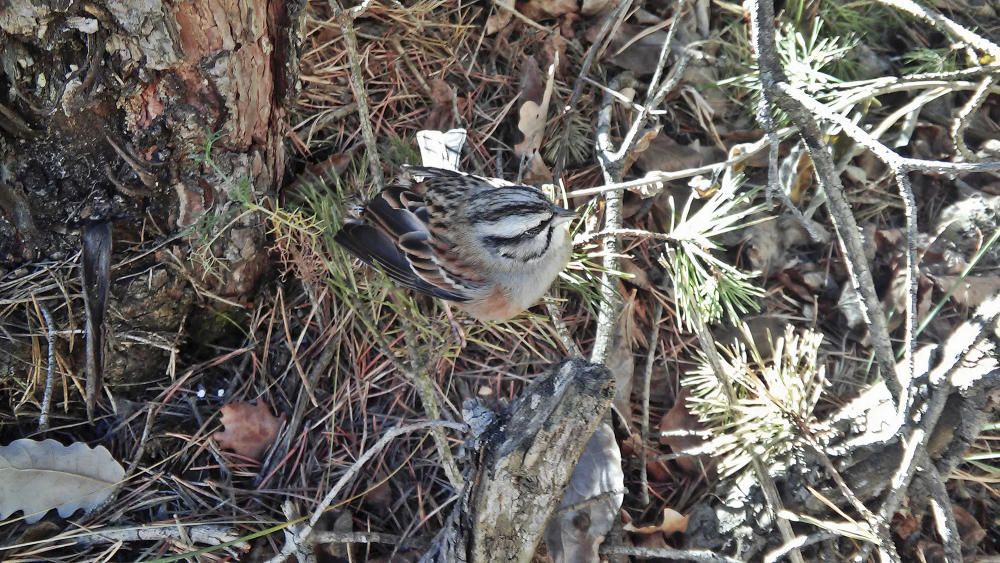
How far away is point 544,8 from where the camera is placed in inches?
148

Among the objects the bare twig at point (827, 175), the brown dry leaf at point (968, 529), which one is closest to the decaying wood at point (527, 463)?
the bare twig at point (827, 175)

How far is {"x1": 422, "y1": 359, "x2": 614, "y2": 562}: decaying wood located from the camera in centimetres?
225

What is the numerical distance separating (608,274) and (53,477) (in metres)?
2.32

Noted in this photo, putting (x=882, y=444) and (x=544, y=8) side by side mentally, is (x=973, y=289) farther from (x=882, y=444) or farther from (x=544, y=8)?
(x=544, y=8)

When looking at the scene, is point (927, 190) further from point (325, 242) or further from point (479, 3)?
point (325, 242)

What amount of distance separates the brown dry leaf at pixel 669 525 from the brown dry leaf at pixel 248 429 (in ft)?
4.99

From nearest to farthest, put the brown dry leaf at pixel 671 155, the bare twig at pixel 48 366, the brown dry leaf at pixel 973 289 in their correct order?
the bare twig at pixel 48 366, the brown dry leaf at pixel 973 289, the brown dry leaf at pixel 671 155

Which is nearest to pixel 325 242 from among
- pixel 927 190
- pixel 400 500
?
pixel 400 500

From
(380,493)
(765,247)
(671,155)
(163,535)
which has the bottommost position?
(380,493)

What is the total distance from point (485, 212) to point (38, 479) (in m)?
2.05

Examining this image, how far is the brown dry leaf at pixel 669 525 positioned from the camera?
122 inches

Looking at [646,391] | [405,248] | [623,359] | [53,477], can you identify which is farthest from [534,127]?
[53,477]

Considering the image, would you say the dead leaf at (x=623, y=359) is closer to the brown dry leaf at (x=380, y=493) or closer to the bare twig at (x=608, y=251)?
the bare twig at (x=608, y=251)

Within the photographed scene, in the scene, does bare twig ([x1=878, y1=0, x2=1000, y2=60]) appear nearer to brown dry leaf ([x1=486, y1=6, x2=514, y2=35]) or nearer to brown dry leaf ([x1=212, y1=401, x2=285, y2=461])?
brown dry leaf ([x1=486, y1=6, x2=514, y2=35])
